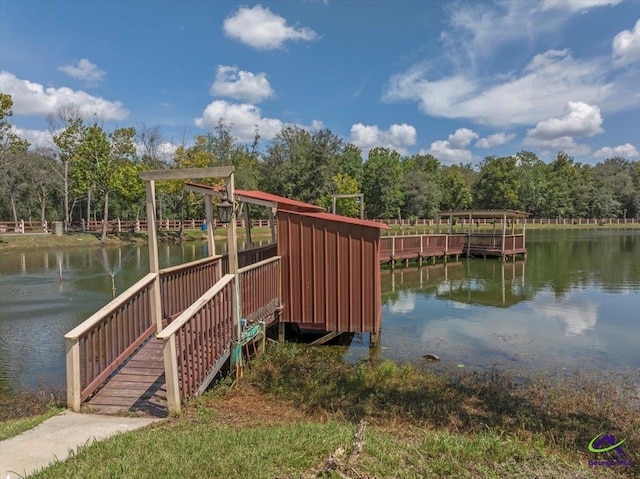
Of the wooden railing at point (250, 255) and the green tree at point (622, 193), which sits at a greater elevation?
the green tree at point (622, 193)

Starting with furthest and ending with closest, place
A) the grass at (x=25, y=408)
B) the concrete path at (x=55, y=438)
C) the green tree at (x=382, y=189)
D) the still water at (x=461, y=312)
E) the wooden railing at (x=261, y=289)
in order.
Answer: the green tree at (x=382, y=189) < the still water at (x=461, y=312) < the wooden railing at (x=261, y=289) < the grass at (x=25, y=408) < the concrete path at (x=55, y=438)

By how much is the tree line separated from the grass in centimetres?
2647

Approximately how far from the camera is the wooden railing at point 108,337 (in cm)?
450

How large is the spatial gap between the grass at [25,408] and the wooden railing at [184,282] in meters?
1.73

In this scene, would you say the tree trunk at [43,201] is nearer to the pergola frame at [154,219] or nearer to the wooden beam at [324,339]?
the wooden beam at [324,339]

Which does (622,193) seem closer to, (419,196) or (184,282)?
(419,196)

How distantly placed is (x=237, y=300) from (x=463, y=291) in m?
11.4

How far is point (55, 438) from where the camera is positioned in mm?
3768

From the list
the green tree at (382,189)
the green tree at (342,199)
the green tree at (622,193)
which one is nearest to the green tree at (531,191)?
the green tree at (622,193)

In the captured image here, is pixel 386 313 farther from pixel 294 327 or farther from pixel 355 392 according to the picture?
pixel 355 392

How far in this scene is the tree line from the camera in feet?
112

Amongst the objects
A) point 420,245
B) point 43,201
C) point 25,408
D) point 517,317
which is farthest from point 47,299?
point 43,201

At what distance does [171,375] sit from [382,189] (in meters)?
53.3

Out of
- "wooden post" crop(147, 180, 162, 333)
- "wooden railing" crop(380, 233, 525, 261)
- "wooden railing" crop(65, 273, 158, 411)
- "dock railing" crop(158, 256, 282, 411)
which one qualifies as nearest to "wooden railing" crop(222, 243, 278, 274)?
"dock railing" crop(158, 256, 282, 411)
